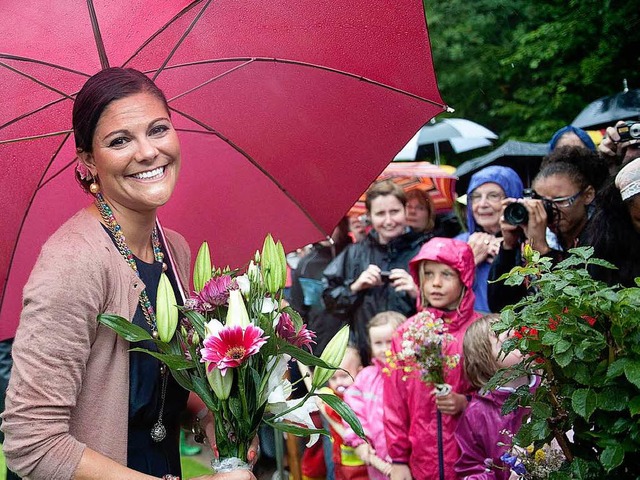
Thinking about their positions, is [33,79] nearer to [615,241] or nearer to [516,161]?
[615,241]

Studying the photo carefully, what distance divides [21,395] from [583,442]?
147 cm

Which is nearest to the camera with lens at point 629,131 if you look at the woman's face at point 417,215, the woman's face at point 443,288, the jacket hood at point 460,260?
the jacket hood at point 460,260

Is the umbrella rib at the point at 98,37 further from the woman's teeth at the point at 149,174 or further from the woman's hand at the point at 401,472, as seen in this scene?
the woman's hand at the point at 401,472

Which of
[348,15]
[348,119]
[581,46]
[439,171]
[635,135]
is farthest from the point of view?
[581,46]

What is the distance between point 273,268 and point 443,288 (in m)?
2.30

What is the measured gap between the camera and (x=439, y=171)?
273 inches

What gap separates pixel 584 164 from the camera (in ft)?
14.7

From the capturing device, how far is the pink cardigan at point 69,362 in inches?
91.7

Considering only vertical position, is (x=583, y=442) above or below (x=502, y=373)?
below

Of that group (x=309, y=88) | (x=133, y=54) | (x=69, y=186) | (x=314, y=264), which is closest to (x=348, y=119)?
(x=309, y=88)

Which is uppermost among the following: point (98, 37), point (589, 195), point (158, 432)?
point (98, 37)

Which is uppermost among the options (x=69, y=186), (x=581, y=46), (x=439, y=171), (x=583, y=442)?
(x=581, y=46)

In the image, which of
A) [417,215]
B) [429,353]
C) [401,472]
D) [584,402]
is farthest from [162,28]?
[417,215]

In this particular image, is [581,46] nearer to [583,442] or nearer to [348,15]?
[348,15]
